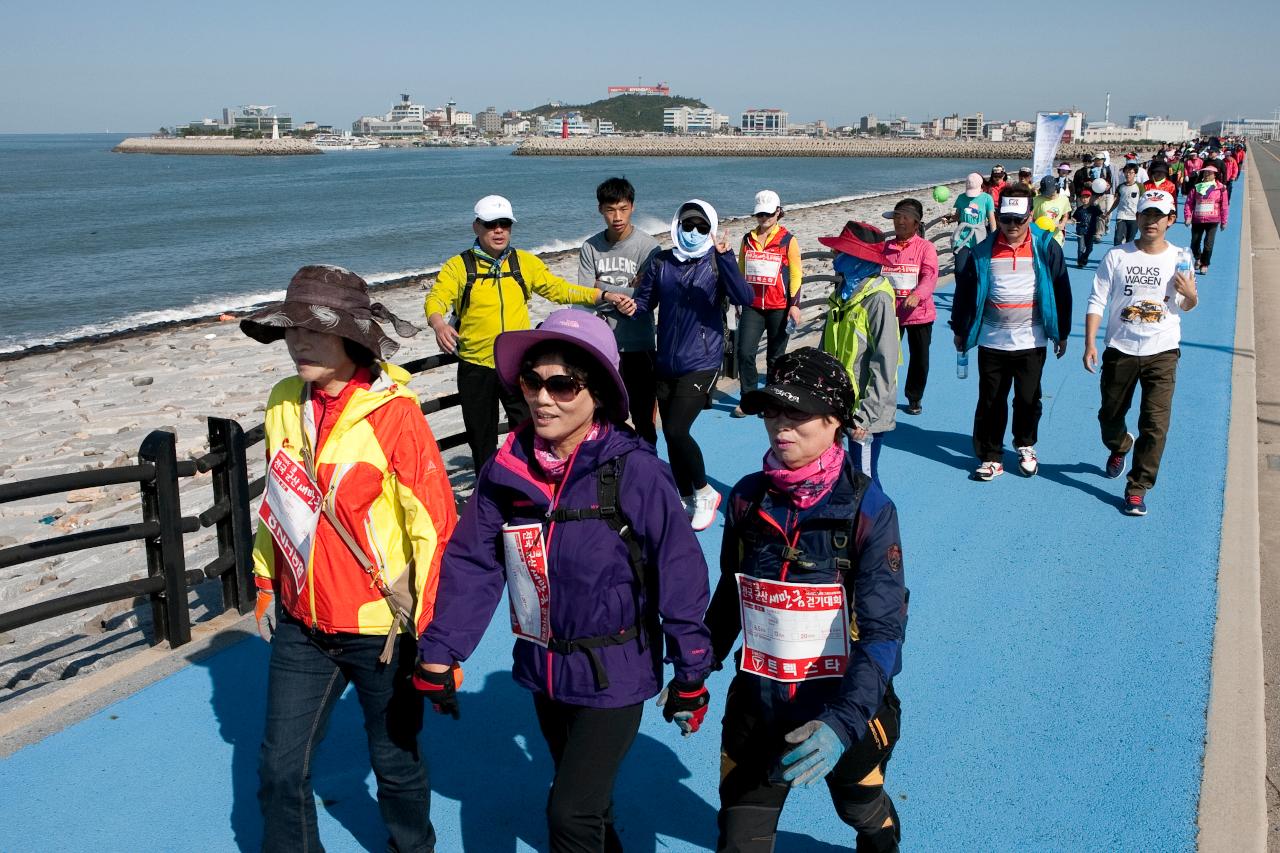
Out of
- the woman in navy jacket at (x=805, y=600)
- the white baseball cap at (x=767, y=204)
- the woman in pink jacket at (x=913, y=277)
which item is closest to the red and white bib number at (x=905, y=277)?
the woman in pink jacket at (x=913, y=277)

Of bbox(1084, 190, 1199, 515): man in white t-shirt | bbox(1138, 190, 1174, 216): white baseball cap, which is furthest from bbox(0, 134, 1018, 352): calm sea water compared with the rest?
bbox(1138, 190, 1174, 216): white baseball cap

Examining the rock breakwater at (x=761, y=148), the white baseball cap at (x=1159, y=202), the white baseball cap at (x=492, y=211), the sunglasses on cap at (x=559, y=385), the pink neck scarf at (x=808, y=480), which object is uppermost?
the rock breakwater at (x=761, y=148)

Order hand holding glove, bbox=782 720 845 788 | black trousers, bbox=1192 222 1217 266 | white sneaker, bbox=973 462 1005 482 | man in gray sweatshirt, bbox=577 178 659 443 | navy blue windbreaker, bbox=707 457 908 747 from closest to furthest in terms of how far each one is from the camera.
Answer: hand holding glove, bbox=782 720 845 788 < navy blue windbreaker, bbox=707 457 908 747 < man in gray sweatshirt, bbox=577 178 659 443 < white sneaker, bbox=973 462 1005 482 < black trousers, bbox=1192 222 1217 266

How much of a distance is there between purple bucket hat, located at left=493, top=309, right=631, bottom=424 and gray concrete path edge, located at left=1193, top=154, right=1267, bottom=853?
257cm

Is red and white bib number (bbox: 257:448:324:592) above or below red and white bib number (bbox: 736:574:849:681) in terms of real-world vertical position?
above

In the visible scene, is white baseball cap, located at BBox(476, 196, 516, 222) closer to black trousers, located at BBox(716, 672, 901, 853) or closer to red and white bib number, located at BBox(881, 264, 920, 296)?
black trousers, located at BBox(716, 672, 901, 853)

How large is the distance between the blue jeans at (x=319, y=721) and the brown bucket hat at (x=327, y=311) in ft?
2.87

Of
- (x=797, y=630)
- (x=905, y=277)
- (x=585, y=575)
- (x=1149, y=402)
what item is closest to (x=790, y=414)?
(x=797, y=630)

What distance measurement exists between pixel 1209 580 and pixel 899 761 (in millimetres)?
2764

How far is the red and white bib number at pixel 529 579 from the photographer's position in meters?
2.91

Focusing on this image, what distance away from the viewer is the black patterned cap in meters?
2.83

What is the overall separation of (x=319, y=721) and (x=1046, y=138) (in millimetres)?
20638

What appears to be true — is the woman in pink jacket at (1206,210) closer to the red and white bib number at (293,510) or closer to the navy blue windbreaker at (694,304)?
the navy blue windbreaker at (694,304)

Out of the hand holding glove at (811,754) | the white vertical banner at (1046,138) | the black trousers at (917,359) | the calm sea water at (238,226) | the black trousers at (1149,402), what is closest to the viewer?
the hand holding glove at (811,754)
